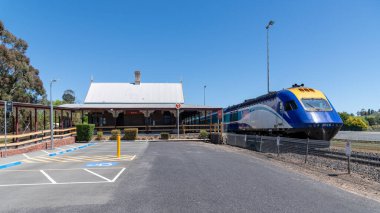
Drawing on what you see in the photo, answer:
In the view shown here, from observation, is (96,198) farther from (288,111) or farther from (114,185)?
(288,111)

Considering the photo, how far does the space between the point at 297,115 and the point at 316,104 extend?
4.70ft

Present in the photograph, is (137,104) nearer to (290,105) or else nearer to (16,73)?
(16,73)

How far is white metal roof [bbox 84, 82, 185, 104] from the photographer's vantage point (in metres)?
45.6

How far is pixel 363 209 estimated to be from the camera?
682 cm

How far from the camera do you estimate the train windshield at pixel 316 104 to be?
64.4 ft

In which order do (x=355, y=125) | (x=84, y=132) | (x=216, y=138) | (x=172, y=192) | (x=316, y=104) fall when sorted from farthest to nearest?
(x=355, y=125), (x=84, y=132), (x=216, y=138), (x=316, y=104), (x=172, y=192)

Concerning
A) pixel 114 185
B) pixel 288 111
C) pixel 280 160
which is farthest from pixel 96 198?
pixel 288 111

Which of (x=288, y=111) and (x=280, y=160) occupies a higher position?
(x=288, y=111)

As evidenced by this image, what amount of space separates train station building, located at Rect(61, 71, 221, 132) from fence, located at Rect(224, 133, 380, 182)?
18712mm

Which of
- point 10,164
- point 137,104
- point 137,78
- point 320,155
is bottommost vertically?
point 10,164

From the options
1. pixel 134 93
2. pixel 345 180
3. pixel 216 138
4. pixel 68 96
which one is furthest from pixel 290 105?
pixel 68 96

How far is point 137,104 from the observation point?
43.9m

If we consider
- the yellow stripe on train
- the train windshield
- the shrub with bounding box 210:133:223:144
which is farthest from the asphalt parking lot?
the shrub with bounding box 210:133:223:144

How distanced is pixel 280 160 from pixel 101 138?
73.2 feet
